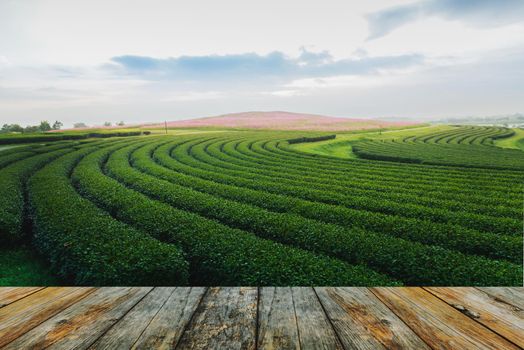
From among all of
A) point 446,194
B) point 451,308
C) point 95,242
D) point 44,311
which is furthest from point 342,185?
point 44,311

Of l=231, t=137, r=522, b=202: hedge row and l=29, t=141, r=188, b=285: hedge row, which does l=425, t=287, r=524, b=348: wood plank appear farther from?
l=231, t=137, r=522, b=202: hedge row

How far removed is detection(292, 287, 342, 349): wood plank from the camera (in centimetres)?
191

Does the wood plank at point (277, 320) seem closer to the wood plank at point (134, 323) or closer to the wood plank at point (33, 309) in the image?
the wood plank at point (134, 323)

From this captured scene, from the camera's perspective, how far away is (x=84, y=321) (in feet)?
7.14

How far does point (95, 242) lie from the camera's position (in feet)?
23.9

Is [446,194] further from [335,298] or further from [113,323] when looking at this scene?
[113,323]

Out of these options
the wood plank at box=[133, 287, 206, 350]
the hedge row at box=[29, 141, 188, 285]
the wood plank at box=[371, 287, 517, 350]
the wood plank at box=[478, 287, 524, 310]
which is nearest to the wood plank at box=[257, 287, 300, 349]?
Result: the wood plank at box=[133, 287, 206, 350]

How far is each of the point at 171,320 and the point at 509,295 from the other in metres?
2.74

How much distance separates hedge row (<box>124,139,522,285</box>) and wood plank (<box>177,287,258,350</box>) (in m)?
5.66

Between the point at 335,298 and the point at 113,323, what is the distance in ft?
5.54

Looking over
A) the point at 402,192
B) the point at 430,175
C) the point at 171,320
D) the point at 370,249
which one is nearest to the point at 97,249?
the point at 171,320

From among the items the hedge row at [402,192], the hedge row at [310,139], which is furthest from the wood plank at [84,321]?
the hedge row at [310,139]

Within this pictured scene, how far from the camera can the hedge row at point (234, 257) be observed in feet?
19.5

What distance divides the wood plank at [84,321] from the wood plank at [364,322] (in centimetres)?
158
